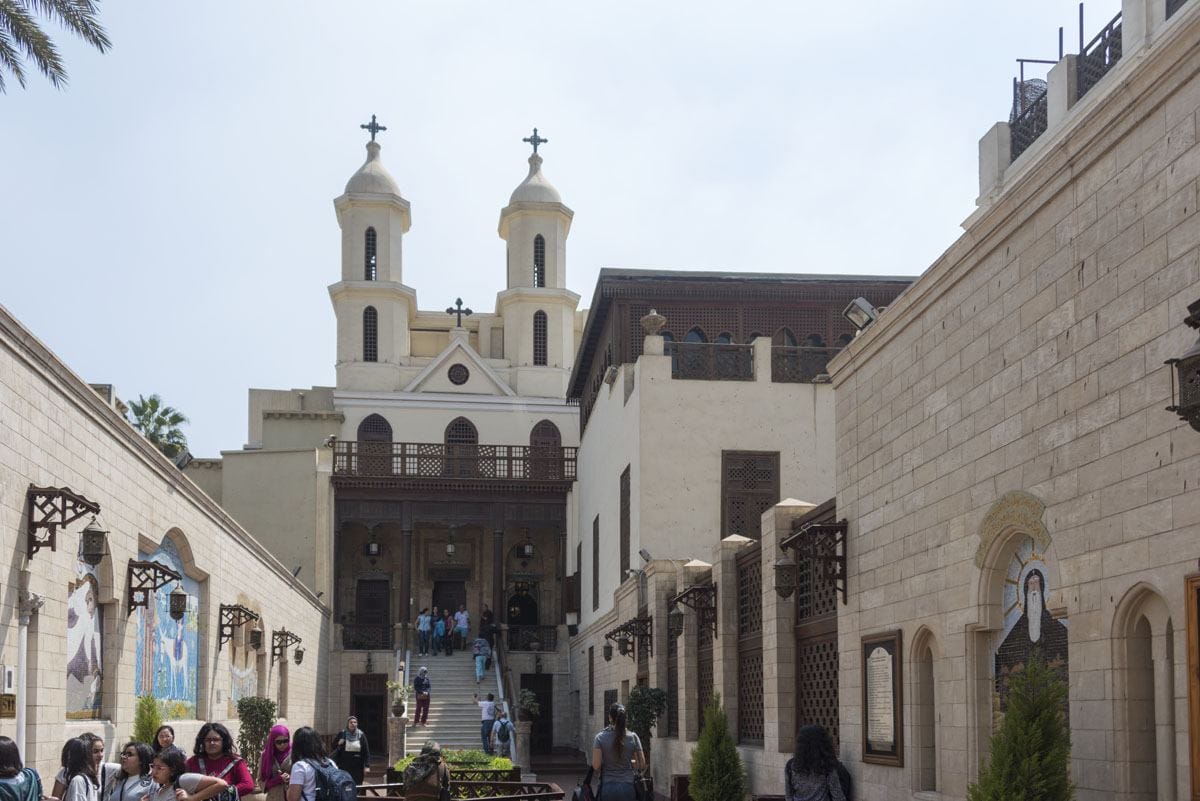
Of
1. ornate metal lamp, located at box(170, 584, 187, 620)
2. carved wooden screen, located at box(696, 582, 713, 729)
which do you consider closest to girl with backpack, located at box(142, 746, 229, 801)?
ornate metal lamp, located at box(170, 584, 187, 620)

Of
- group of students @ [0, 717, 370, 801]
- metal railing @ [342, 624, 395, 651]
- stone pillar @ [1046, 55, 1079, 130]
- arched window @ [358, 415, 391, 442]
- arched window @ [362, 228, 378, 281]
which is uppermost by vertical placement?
arched window @ [362, 228, 378, 281]

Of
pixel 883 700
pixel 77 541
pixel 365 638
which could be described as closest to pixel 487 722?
pixel 365 638

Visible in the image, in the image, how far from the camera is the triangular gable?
4762 centimetres

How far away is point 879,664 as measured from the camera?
43.3 feet

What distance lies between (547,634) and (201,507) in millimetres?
21881

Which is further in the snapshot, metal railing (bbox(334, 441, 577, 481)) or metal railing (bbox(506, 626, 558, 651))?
metal railing (bbox(334, 441, 577, 481))

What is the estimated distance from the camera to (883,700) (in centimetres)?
1305

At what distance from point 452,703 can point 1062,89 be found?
21.8 m

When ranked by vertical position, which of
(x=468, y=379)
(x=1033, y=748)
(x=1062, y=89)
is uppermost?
(x=468, y=379)

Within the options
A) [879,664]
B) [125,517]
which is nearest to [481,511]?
[125,517]

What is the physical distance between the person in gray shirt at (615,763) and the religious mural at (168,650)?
6.20 m

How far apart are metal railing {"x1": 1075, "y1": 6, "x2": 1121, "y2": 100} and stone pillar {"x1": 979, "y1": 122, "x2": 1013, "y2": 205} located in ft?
6.72

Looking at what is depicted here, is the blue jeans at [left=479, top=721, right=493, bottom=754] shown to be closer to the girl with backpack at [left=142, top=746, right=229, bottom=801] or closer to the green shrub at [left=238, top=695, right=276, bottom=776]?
the green shrub at [left=238, top=695, right=276, bottom=776]

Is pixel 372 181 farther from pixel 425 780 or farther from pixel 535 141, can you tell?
pixel 425 780
